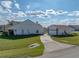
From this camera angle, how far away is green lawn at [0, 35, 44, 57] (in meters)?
6.71

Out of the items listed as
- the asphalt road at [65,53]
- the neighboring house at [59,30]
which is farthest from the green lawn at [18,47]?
the neighboring house at [59,30]

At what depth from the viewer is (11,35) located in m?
6.93

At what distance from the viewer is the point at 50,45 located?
6.84m

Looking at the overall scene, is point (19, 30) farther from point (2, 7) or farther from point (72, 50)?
point (72, 50)

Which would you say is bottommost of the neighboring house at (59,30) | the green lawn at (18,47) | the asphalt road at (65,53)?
the asphalt road at (65,53)

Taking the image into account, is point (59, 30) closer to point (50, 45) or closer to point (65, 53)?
point (50, 45)

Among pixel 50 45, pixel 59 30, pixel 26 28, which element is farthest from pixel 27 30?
pixel 59 30

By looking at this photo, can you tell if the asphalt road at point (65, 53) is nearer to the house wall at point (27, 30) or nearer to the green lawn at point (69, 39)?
the green lawn at point (69, 39)

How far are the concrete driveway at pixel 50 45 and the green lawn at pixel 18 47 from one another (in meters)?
0.11

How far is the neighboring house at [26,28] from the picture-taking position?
685 centimetres

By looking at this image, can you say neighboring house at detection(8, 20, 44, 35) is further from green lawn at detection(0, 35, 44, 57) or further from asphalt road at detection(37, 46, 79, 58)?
asphalt road at detection(37, 46, 79, 58)

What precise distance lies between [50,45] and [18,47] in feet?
2.74

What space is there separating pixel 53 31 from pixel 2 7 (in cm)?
148

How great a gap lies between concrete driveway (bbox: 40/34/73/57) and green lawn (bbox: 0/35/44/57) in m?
0.11
